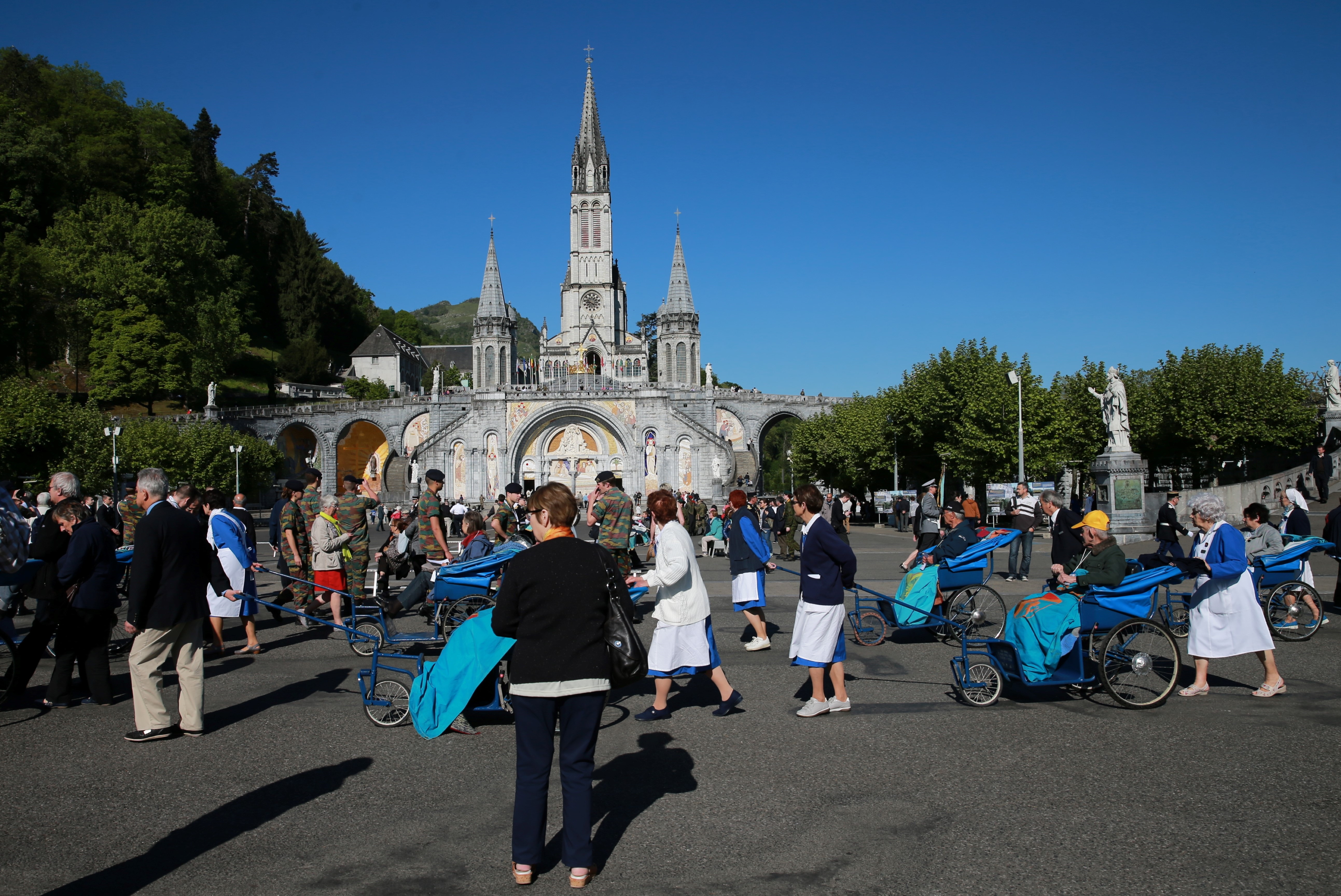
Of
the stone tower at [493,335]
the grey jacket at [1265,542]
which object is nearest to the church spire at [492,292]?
the stone tower at [493,335]

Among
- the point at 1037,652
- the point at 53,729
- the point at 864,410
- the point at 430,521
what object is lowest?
the point at 53,729

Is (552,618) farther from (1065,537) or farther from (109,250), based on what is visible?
(109,250)

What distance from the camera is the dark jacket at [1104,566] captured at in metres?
6.95

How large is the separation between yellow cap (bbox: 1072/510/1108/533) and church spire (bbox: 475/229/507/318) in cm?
6044

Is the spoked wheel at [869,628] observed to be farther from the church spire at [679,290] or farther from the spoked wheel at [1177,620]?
the church spire at [679,290]

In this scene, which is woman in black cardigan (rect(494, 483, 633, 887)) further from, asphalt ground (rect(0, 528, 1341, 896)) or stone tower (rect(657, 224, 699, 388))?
stone tower (rect(657, 224, 699, 388))

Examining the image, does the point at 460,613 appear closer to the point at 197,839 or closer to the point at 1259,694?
the point at 197,839

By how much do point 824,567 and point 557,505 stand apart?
3.07 metres

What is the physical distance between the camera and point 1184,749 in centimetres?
573

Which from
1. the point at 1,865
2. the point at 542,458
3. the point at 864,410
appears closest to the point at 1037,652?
the point at 1,865

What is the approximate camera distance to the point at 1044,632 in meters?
6.63

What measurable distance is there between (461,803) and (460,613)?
13.9 ft

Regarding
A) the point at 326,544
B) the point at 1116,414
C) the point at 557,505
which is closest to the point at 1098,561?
the point at 557,505

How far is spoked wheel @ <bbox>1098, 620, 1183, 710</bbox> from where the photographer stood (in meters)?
6.64
